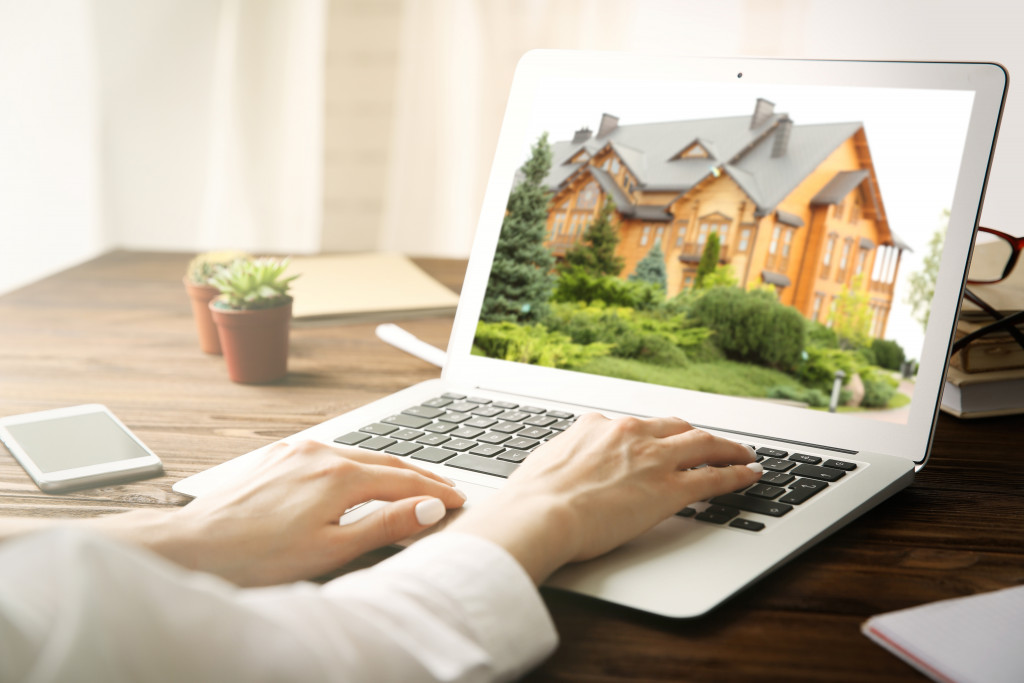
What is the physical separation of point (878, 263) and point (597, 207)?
11.4 inches

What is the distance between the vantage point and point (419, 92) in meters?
2.51

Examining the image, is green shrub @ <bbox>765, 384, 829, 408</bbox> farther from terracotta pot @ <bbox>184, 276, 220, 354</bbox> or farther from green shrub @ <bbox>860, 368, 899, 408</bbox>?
terracotta pot @ <bbox>184, 276, 220, 354</bbox>

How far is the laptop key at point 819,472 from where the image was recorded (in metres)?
0.62

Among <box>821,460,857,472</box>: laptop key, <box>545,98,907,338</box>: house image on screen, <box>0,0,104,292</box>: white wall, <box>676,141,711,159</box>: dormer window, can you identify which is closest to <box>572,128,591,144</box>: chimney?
<box>545,98,907,338</box>: house image on screen

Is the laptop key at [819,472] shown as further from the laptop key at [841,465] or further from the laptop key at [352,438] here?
the laptop key at [352,438]

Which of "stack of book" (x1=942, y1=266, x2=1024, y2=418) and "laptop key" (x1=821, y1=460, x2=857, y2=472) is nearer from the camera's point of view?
"laptop key" (x1=821, y1=460, x2=857, y2=472)

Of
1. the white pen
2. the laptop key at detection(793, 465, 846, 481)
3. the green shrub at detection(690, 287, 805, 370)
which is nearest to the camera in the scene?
the laptop key at detection(793, 465, 846, 481)

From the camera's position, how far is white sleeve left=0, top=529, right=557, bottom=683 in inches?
11.2

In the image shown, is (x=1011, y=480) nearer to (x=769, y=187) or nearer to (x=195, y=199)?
(x=769, y=187)

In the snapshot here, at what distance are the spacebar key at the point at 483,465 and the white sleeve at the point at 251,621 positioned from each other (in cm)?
20

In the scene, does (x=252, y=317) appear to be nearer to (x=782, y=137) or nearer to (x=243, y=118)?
(x=782, y=137)

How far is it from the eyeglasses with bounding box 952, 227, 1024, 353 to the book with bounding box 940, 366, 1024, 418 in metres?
0.04

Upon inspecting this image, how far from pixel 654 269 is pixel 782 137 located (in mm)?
179

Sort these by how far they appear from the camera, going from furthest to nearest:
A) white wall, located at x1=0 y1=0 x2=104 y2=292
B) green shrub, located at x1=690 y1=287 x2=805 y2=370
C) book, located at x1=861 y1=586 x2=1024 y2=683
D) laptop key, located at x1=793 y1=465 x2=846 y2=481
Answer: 1. white wall, located at x1=0 y1=0 x2=104 y2=292
2. green shrub, located at x1=690 y1=287 x2=805 y2=370
3. laptop key, located at x1=793 y1=465 x2=846 y2=481
4. book, located at x1=861 y1=586 x2=1024 y2=683
